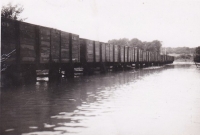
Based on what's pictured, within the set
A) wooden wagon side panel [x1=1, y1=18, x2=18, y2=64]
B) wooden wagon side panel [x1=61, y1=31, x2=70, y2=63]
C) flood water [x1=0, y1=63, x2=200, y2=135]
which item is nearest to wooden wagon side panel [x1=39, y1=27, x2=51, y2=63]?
wooden wagon side panel [x1=61, y1=31, x2=70, y2=63]

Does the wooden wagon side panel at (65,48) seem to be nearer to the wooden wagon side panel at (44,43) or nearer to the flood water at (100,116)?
the wooden wagon side panel at (44,43)

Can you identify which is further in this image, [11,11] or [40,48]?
[11,11]

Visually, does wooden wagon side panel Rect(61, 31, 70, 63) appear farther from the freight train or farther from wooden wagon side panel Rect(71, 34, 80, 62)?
wooden wagon side panel Rect(71, 34, 80, 62)

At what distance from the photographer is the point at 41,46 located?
14320mm

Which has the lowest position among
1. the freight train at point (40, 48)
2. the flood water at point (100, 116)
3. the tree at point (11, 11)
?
the flood water at point (100, 116)

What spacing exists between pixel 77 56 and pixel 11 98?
11502mm

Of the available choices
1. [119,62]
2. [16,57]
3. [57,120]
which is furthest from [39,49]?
[119,62]

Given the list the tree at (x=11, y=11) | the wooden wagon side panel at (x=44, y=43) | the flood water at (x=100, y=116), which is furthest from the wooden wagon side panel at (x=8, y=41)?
the tree at (x=11, y=11)

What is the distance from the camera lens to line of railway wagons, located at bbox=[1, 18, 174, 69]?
37.3ft

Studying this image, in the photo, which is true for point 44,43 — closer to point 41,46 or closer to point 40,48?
point 41,46

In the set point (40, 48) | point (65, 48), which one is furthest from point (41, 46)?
point (65, 48)

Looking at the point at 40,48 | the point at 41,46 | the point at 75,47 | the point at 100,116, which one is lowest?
the point at 100,116

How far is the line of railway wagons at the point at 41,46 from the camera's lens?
37.3 feet

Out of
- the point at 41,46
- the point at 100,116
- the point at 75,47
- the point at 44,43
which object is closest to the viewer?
the point at 100,116
